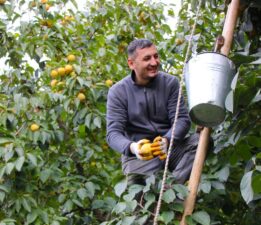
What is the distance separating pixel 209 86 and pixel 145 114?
20.4 inches

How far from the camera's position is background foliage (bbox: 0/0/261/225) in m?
3.03

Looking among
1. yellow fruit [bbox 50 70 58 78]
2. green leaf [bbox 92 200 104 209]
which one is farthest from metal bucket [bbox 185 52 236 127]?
yellow fruit [bbox 50 70 58 78]

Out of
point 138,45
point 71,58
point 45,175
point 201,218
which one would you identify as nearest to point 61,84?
point 71,58

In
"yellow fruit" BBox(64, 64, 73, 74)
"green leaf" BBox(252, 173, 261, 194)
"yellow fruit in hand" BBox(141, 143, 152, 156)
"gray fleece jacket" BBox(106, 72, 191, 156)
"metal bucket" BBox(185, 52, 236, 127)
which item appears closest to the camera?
"green leaf" BBox(252, 173, 261, 194)

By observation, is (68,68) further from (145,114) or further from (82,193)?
(145,114)

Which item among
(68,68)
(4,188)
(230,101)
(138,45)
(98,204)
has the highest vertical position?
(138,45)

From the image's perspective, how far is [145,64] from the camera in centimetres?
286

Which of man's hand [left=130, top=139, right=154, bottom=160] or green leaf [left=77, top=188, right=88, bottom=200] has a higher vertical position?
man's hand [left=130, top=139, right=154, bottom=160]

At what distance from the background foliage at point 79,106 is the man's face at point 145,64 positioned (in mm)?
397

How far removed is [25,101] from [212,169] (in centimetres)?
135

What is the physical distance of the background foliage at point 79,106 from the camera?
3029 mm

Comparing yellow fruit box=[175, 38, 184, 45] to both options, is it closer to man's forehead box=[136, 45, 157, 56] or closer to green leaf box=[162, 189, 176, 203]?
man's forehead box=[136, 45, 157, 56]

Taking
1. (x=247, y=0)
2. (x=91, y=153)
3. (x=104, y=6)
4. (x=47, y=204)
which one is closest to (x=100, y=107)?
(x=91, y=153)

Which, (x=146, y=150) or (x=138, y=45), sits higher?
(x=138, y=45)
